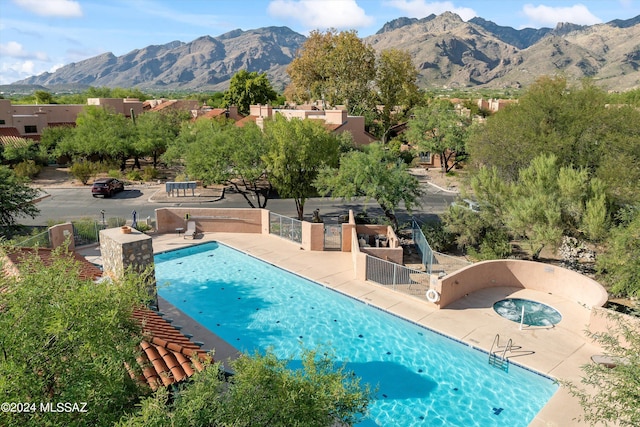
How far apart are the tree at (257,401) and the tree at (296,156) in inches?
807

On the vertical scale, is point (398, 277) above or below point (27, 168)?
below

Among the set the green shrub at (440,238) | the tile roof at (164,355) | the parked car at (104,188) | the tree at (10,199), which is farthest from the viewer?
the parked car at (104,188)

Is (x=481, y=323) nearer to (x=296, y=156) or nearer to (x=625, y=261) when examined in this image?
(x=625, y=261)

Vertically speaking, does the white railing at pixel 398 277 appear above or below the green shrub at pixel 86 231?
below

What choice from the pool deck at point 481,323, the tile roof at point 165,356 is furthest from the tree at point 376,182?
the tile roof at point 165,356

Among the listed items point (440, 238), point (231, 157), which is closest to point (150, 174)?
point (231, 157)

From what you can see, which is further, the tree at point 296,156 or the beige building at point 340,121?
the beige building at point 340,121

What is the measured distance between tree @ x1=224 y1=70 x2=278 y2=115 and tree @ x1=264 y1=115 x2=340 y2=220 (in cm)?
5334

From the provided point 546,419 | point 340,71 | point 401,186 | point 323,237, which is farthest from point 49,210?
point 340,71

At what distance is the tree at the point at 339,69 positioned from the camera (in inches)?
2388

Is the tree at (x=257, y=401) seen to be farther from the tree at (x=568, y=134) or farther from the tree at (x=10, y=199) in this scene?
the tree at (x=10, y=199)

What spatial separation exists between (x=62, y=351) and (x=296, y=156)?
71.4ft

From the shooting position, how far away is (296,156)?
87.8ft

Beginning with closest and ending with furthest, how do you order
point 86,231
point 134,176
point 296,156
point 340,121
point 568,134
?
point 86,231, point 568,134, point 296,156, point 134,176, point 340,121
